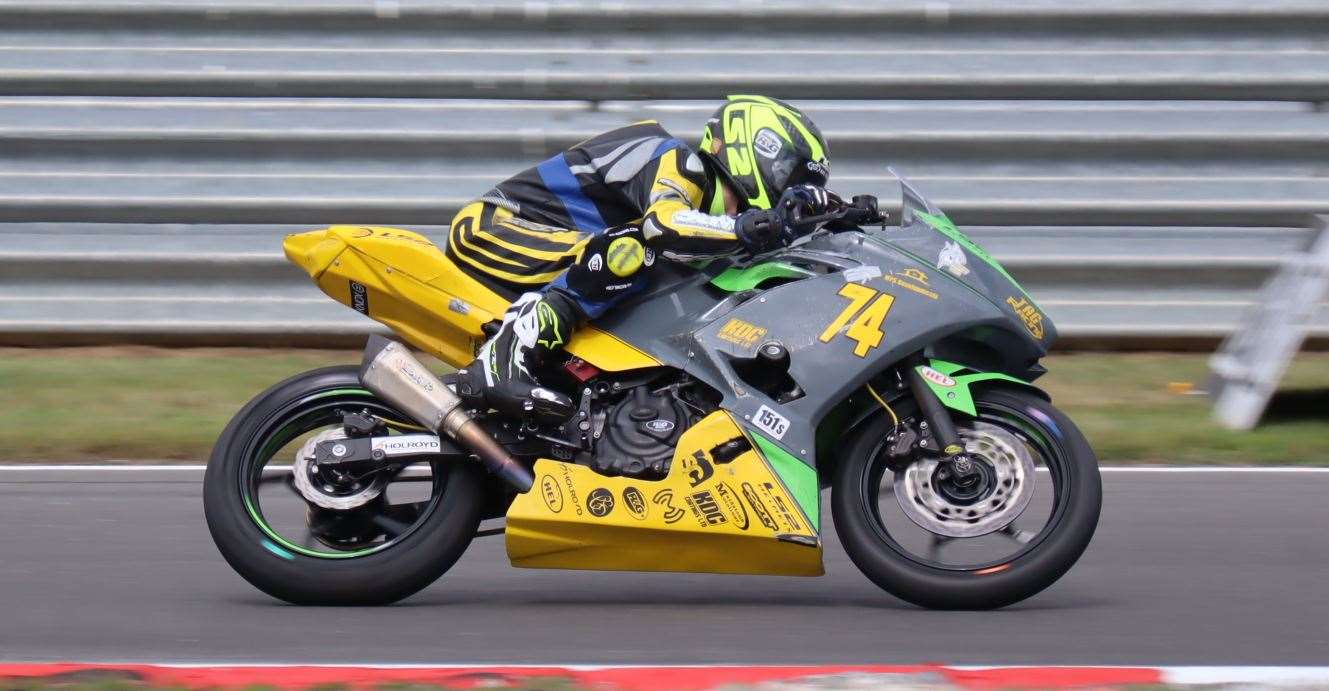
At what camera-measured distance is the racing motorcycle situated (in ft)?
14.5

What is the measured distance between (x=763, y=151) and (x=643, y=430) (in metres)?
0.84

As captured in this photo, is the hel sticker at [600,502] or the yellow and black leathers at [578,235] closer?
the hel sticker at [600,502]

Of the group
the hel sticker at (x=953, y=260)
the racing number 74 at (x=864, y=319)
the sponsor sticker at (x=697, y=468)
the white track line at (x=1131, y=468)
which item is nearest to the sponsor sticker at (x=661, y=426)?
the sponsor sticker at (x=697, y=468)

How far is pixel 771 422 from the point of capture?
4445 mm

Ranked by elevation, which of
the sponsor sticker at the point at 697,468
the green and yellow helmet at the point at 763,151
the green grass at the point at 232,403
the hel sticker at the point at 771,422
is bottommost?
the green grass at the point at 232,403

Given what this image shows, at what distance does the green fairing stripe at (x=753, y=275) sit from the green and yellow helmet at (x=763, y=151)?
0.17 metres

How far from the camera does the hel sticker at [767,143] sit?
4.57m

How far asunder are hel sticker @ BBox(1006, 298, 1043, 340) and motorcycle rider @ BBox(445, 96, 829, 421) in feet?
1.97

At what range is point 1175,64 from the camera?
853 cm

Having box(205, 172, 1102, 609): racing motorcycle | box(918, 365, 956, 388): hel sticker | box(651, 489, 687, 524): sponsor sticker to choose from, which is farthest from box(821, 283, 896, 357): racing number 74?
box(651, 489, 687, 524): sponsor sticker

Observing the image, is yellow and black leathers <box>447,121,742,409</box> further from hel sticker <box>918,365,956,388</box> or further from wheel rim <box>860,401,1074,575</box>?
wheel rim <box>860,401,1074,575</box>

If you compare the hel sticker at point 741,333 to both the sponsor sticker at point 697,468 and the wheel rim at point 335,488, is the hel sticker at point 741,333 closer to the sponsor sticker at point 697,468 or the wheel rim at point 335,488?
the sponsor sticker at point 697,468

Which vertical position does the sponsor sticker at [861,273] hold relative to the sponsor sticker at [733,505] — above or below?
above

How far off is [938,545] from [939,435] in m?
0.37
